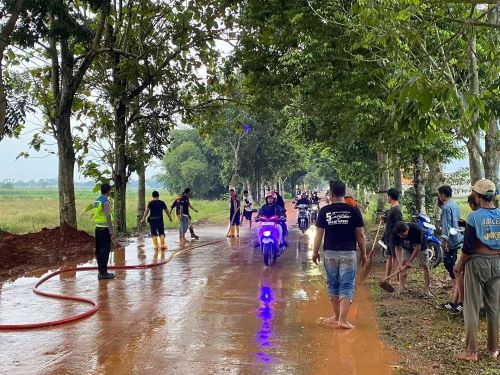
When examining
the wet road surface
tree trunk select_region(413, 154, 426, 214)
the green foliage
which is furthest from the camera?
the green foliage

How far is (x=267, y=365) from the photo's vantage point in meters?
5.10

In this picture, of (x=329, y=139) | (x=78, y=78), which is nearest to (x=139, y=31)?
(x=78, y=78)

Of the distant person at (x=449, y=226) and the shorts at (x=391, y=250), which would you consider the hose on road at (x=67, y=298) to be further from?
the distant person at (x=449, y=226)

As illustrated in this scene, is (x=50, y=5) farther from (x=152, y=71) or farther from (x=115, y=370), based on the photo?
(x=115, y=370)

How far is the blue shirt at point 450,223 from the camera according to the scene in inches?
302

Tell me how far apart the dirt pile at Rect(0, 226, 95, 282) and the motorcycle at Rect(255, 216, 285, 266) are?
5064mm

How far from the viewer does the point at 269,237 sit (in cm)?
1155

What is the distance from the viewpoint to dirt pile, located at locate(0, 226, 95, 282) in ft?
37.9

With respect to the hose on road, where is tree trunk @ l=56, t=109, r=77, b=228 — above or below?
above

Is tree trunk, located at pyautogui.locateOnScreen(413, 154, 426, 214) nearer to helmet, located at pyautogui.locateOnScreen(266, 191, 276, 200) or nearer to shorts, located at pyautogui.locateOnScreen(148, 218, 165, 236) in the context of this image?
helmet, located at pyautogui.locateOnScreen(266, 191, 276, 200)

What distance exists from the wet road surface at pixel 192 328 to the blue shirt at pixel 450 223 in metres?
1.63

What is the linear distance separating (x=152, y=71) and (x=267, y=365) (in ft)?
48.1

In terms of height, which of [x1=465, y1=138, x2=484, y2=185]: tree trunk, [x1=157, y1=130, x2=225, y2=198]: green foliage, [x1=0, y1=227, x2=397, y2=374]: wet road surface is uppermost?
[x1=157, y1=130, x2=225, y2=198]: green foliage

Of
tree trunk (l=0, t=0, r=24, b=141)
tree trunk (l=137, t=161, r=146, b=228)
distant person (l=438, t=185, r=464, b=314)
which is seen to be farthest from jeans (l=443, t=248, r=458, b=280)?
tree trunk (l=137, t=161, r=146, b=228)
